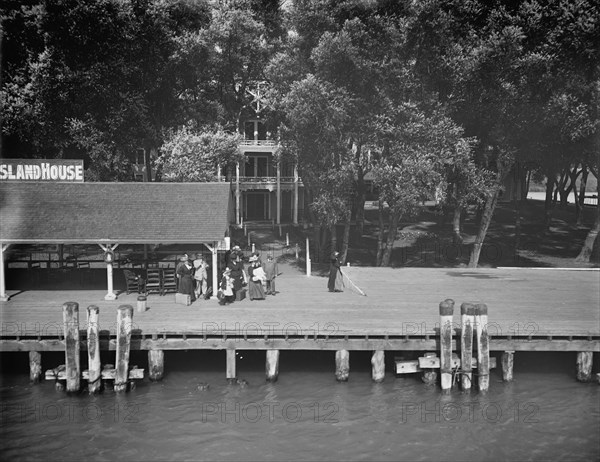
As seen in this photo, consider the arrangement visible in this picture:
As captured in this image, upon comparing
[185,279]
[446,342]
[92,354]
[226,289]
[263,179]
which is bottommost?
[92,354]

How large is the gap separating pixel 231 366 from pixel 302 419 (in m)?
3.03

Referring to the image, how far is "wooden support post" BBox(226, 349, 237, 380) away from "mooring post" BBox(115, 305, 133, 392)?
117 inches

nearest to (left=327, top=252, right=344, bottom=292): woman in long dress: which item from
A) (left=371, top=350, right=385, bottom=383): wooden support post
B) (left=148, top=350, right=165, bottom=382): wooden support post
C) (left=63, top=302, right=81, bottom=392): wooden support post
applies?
(left=371, top=350, right=385, bottom=383): wooden support post

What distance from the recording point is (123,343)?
19500 millimetres

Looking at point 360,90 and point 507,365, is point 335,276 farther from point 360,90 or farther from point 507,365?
point 360,90

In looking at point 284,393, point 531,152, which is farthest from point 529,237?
point 284,393

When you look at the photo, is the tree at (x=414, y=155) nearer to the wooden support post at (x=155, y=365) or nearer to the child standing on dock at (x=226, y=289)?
the child standing on dock at (x=226, y=289)

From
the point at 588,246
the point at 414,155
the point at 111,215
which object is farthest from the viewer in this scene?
the point at 588,246

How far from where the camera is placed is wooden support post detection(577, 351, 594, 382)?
20.9m

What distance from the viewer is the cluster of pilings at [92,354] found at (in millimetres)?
19344

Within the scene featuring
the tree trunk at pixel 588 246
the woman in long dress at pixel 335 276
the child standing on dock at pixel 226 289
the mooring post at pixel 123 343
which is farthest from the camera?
the tree trunk at pixel 588 246

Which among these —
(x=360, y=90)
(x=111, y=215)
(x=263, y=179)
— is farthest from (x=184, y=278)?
(x=263, y=179)

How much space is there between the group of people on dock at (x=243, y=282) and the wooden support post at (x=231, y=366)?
3.75 metres

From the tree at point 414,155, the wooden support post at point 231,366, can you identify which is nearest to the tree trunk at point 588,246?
the tree at point 414,155
